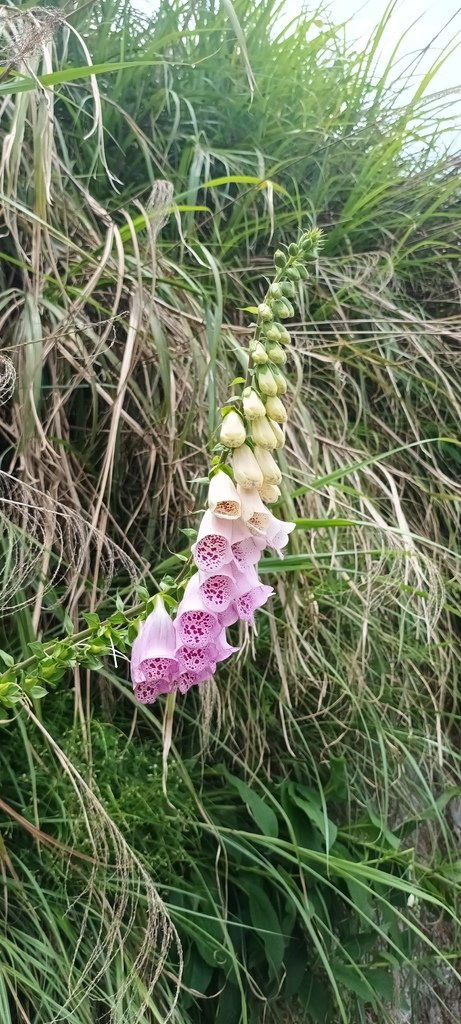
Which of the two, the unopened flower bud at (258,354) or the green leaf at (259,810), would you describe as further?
the green leaf at (259,810)

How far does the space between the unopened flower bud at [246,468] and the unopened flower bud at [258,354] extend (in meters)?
0.07

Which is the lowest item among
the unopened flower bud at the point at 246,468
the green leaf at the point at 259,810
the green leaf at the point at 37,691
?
the green leaf at the point at 259,810

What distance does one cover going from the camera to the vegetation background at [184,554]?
91 cm

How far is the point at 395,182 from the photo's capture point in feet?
4.93

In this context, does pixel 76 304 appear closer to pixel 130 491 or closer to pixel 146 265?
pixel 146 265

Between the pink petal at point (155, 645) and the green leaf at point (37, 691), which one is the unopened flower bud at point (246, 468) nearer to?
the pink petal at point (155, 645)

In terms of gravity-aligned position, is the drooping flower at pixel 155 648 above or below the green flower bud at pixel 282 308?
below

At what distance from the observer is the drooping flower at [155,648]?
653mm

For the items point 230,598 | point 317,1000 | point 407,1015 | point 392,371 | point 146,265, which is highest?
point 146,265

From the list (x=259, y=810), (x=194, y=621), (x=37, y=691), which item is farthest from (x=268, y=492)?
(x=259, y=810)

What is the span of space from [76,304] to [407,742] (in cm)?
80

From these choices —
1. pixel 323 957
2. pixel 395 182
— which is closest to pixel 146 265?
pixel 395 182

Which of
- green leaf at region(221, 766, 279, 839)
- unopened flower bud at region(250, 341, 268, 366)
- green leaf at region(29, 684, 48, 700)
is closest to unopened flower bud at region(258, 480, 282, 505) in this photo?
unopened flower bud at region(250, 341, 268, 366)

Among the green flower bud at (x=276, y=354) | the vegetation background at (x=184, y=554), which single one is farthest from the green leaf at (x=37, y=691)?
the green flower bud at (x=276, y=354)
